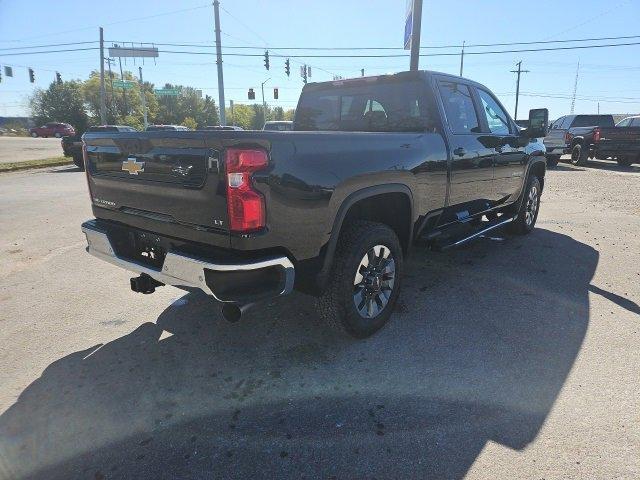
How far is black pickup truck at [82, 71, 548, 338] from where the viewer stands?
238 centimetres

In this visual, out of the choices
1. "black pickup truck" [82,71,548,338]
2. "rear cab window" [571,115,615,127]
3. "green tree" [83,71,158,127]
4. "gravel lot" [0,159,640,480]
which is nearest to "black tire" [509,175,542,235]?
"gravel lot" [0,159,640,480]

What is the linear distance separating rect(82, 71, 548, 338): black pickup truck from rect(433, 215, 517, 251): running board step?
31 mm

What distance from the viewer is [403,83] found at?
4.11 metres

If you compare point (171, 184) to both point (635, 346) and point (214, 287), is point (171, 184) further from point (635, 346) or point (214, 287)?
point (635, 346)

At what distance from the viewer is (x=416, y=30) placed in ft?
35.2

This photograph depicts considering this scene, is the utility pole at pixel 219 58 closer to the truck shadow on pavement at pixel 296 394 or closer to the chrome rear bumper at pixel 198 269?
the truck shadow on pavement at pixel 296 394

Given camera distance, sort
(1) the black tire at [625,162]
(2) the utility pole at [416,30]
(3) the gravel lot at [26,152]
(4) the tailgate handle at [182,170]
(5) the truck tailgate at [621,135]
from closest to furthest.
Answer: (4) the tailgate handle at [182,170] < (2) the utility pole at [416,30] < (5) the truck tailgate at [621,135] < (1) the black tire at [625,162] < (3) the gravel lot at [26,152]

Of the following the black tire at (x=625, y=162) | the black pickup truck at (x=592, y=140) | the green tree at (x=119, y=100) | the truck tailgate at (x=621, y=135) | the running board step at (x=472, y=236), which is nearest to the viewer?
the running board step at (x=472, y=236)

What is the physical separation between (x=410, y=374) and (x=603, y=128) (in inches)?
676

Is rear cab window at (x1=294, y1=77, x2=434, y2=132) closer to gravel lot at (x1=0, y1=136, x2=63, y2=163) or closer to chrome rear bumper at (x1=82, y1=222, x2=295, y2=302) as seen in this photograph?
chrome rear bumper at (x1=82, y1=222, x2=295, y2=302)

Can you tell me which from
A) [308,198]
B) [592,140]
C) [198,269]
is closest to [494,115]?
[308,198]

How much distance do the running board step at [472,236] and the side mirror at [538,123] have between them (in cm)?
108

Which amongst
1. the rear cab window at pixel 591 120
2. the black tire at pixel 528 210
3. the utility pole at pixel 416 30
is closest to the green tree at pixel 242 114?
the rear cab window at pixel 591 120

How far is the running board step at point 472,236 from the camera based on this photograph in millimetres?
4090
